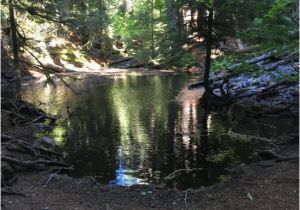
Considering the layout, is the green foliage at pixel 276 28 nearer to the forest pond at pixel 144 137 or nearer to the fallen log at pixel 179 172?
the forest pond at pixel 144 137

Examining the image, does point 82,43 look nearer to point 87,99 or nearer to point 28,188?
point 87,99

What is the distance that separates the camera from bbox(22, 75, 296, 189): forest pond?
12727mm

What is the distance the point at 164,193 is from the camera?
1019 centimetres

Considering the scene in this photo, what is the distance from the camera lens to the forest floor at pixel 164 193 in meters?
8.71

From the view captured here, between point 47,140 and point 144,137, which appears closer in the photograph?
point 47,140

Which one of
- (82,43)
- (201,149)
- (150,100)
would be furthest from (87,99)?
(82,43)

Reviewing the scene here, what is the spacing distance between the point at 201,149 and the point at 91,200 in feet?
20.3

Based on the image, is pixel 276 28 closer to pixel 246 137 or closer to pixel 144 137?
pixel 246 137

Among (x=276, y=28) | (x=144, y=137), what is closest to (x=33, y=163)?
(x=144, y=137)

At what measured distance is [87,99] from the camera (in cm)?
2731

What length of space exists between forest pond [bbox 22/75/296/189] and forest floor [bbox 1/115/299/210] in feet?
3.69

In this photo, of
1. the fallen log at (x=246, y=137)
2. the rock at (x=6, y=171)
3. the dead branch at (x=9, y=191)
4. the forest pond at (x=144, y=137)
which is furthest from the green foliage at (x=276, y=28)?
the rock at (x=6, y=171)

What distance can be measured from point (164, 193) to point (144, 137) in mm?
6490

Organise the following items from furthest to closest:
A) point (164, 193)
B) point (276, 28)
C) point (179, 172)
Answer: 1. point (179, 172)
2. point (276, 28)
3. point (164, 193)
